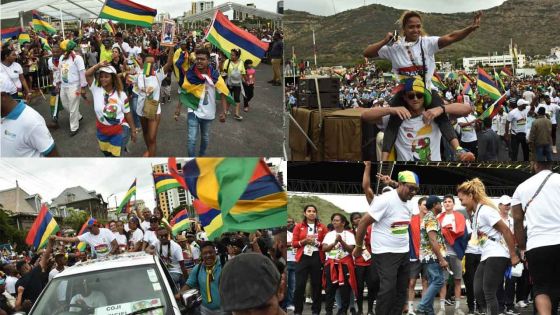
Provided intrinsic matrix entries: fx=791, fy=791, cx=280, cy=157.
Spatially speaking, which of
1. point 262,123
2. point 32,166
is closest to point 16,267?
point 32,166

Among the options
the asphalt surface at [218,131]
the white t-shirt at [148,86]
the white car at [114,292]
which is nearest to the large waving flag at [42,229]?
the asphalt surface at [218,131]

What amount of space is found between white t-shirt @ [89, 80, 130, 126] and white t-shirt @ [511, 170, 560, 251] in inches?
167

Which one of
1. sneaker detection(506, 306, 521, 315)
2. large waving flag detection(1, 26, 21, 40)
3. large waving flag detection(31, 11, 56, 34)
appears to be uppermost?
large waving flag detection(31, 11, 56, 34)

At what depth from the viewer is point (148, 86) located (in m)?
8.18

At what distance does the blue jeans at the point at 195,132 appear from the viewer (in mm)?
8078

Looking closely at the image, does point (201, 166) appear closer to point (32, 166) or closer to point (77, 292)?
point (32, 166)

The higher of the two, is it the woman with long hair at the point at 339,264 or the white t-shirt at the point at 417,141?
the white t-shirt at the point at 417,141

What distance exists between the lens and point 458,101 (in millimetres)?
7332

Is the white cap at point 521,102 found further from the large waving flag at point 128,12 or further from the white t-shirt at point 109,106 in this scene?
the white t-shirt at point 109,106

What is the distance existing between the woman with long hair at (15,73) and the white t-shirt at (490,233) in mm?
4514

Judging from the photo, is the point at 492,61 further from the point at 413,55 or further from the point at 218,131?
the point at 218,131

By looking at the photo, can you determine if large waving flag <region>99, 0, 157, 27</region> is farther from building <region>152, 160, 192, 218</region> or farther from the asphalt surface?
building <region>152, 160, 192, 218</region>

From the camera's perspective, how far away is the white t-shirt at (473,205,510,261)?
6391mm

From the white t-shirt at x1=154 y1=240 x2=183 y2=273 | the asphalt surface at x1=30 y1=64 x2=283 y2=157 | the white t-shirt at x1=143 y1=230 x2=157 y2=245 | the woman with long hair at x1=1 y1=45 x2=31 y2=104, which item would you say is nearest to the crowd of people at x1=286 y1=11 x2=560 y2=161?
the asphalt surface at x1=30 y1=64 x2=283 y2=157
